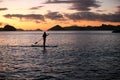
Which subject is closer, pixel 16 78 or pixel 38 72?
pixel 16 78

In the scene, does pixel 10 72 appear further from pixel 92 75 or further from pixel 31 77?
pixel 92 75

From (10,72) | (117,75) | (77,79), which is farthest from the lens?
(10,72)

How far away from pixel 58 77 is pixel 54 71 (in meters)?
3.39

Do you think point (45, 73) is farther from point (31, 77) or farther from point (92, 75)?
point (92, 75)

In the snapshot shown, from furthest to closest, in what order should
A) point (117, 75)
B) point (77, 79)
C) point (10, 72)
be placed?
point (10, 72), point (117, 75), point (77, 79)

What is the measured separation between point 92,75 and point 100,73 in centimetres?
135

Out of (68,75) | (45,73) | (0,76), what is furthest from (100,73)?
(0,76)

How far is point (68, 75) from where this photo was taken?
2503cm

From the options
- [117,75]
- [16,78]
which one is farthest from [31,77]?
[117,75]

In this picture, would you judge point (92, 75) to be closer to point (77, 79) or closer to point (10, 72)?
point (77, 79)

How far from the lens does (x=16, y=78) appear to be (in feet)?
76.9

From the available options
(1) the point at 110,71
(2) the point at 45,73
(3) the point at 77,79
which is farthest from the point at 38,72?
(1) the point at 110,71

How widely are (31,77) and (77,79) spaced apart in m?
4.07

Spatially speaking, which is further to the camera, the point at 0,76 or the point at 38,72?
the point at 38,72
